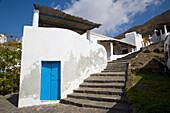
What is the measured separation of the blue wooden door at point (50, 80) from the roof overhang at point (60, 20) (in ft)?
10.2

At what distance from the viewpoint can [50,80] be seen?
5750mm

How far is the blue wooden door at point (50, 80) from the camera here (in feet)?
18.3

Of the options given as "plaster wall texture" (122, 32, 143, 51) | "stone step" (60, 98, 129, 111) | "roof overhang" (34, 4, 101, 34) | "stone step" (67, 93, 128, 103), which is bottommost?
"stone step" (60, 98, 129, 111)

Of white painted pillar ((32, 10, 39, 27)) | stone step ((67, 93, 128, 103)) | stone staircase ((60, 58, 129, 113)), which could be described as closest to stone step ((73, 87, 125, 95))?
stone staircase ((60, 58, 129, 113))

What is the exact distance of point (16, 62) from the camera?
26.9 ft

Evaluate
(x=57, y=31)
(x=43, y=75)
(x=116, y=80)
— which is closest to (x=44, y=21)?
(x=57, y=31)

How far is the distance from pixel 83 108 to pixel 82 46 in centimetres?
394

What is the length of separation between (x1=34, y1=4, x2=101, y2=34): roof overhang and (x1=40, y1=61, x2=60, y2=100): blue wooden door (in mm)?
3119

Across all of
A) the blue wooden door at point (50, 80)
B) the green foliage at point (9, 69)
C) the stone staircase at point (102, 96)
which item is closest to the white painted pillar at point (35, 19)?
the blue wooden door at point (50, 80)

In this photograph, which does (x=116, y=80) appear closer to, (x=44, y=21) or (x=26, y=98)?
(x=26, y=98)

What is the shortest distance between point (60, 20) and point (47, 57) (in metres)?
3.32

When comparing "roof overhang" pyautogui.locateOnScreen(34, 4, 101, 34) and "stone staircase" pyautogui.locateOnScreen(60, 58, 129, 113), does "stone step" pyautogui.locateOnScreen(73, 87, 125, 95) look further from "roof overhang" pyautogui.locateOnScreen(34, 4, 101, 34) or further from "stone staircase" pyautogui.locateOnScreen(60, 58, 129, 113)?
"roof overhang" pyautogui.locateOnScreen(34, 4, 101, 34)

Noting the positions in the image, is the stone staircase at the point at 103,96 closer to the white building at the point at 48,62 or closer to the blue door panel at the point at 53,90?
the blue door panel at the point at 53,90

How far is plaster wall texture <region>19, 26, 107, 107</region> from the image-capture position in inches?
211
